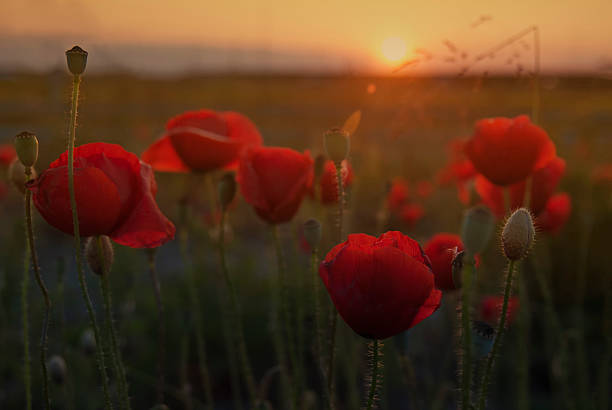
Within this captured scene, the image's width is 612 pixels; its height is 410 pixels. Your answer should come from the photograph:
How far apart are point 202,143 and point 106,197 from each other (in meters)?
0.48

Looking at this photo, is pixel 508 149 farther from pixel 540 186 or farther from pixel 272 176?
pixel 272 176

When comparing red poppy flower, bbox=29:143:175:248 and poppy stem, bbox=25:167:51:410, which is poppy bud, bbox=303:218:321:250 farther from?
poppy stem, bbox=25:167:51:410

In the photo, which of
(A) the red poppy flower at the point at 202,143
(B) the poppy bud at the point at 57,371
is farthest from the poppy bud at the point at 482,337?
(B) the poppy bud at the point at 57,371

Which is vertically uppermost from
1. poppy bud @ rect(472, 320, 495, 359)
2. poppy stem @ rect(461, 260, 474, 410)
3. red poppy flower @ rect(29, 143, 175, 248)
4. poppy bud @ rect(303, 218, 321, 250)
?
red poppy flower @ rect(29, 143, 175, 248)

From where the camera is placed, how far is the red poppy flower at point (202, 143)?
132cm

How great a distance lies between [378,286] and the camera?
74cm

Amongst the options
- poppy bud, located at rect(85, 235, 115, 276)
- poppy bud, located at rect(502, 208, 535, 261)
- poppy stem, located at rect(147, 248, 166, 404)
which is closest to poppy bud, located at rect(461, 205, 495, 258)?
poppy bud, located at rect(502, 208, 535, 261)

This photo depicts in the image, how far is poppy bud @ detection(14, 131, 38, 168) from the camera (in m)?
0.81

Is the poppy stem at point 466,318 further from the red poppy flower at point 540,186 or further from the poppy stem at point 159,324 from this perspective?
the red poppy flower at point 540,186

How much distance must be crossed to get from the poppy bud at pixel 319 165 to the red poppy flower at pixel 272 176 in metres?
0.10

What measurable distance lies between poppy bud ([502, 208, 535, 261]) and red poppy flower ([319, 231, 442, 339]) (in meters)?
0.12

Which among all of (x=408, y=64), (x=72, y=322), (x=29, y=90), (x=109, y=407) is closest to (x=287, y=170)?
(x=408, y=64)

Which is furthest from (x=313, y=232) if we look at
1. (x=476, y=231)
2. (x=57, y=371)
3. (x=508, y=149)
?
(x=57, y=371)

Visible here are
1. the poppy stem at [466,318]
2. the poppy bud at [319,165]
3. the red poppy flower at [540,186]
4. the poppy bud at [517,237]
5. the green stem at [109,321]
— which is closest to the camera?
the poppy stem at [466,318]
